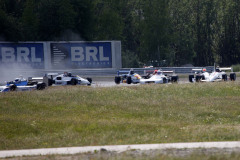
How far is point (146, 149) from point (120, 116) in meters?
6.54

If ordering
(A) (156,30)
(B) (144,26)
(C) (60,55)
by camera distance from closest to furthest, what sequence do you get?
(C) (60,55) < (A) (156,30) < (B) (144,26)

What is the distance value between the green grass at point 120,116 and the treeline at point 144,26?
27273 mm

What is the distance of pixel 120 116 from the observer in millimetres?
18688

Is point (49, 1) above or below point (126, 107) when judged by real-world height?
above

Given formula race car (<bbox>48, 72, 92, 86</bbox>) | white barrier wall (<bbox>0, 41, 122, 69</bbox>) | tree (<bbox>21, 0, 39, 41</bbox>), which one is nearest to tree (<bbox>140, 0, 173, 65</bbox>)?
white barrier wall (<bbox>0, 41, 122, 69</bbox>)

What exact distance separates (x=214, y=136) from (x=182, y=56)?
54.8 meters

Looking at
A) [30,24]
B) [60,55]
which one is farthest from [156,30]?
[60,55]

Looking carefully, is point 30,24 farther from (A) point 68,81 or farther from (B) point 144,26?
(A) point 68,81

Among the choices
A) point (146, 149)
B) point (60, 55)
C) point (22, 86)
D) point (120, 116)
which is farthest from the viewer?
point (60, 55)

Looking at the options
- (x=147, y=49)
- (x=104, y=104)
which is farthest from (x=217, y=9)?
(x=104, y=104)

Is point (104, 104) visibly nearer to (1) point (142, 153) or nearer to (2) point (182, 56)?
(1) point (142, 153)

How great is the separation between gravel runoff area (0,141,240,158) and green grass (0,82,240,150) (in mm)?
867

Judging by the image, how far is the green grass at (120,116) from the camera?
47.3 ft

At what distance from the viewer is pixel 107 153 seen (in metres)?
11.8
